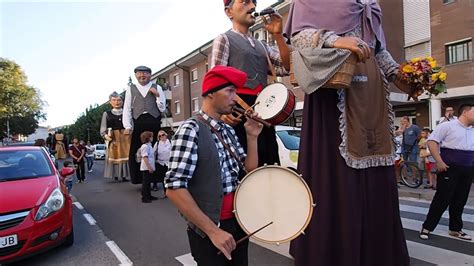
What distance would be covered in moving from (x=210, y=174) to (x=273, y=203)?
0.36 meters

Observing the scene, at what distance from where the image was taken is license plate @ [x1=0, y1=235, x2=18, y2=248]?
4.06m

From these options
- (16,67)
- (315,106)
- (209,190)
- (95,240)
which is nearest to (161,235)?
(95,240)

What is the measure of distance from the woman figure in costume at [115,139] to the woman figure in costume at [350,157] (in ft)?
26.0

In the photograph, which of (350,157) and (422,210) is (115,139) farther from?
(350,157)

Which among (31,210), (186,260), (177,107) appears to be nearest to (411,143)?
(186,260)

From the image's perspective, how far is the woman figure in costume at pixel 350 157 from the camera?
9.62 ft

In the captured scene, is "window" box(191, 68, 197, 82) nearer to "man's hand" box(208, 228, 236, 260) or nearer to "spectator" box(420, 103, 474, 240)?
"spectator" box(420, 103, 474, 240)

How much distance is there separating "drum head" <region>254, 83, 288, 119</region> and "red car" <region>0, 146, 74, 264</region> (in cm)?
315

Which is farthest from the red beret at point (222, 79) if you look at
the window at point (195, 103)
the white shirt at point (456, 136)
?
the window at point (195, 103)

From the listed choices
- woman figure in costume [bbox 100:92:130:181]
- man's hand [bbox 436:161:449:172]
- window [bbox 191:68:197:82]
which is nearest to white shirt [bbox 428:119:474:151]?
man's hand [bbox 436:161:449:172]

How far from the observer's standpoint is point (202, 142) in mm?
1943

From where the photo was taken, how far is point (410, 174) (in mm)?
10672

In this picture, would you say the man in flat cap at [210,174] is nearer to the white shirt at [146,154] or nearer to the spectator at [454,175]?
the spectator at [454,175]

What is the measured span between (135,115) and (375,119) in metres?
5.84
